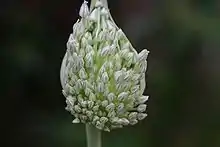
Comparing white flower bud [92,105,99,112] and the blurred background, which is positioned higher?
the blurred background

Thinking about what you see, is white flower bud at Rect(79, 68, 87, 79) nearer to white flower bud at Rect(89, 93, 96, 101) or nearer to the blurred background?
white flower bud at Rect(89, 93, 96, 101)

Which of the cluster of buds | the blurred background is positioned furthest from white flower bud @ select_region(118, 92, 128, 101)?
the blurred background

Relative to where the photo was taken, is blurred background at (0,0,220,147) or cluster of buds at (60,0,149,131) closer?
cluster of buds at (60,0,149,131)
